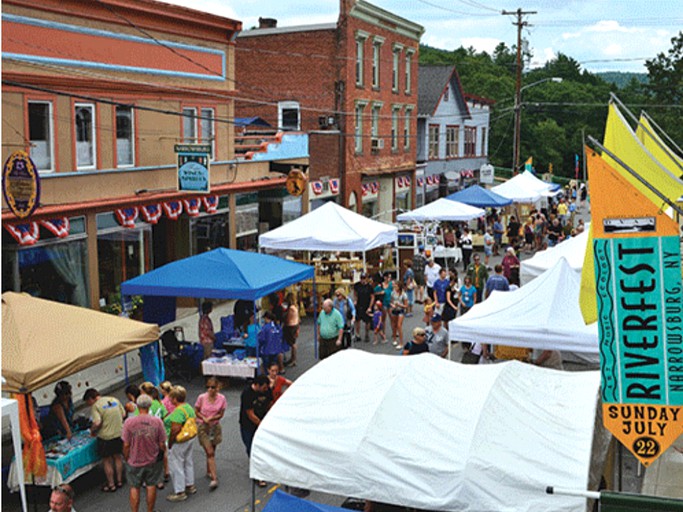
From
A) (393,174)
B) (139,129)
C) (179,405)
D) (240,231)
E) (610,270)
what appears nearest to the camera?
(610,270)

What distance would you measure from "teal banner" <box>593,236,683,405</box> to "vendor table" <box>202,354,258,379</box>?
356 inches

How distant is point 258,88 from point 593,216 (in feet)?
105

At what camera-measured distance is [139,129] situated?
21703mm

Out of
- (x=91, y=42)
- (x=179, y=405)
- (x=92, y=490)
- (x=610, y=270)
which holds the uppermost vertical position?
(x=91, y=42)

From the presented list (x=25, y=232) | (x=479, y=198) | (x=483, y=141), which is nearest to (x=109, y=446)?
(x=25, y=232)

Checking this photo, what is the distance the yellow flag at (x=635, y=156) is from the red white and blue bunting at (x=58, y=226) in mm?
12092

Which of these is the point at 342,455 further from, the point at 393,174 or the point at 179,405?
the point at 393,174

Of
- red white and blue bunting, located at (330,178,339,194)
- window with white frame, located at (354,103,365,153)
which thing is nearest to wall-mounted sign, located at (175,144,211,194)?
red white and blue bunting, located at (330,178,339,194)

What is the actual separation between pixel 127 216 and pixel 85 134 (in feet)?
7.67

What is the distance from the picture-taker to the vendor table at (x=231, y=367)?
Result: 1545 cm

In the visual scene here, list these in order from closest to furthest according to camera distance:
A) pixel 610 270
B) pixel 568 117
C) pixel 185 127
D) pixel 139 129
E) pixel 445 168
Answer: pixel 610 270, pixel 139 129, pixel 185 127, pixel 445 168, pixel 568 117

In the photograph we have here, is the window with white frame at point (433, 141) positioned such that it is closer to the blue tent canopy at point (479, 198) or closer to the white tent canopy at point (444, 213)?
the blue tent canopy at point (479, 198)

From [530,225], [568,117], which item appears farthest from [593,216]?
[568,117]

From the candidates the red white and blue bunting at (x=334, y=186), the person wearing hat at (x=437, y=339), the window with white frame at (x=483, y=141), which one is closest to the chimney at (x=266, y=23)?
the red white and blue bunting at (x=334, y=186)
